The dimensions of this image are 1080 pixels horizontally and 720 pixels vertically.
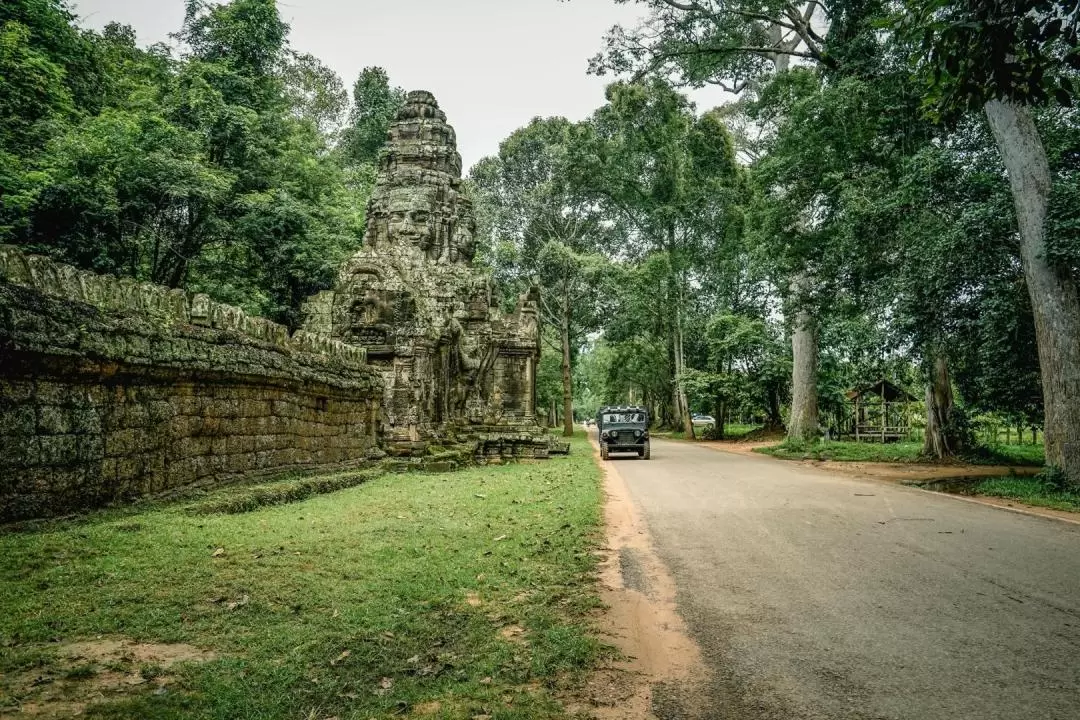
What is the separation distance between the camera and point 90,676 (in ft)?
9.10

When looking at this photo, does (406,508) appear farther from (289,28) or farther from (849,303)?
(289,28)

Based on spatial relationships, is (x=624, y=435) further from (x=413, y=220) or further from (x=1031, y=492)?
(x=413, y=220)

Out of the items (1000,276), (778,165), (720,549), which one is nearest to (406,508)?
(720,549)

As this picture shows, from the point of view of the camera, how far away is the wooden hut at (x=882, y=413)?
28641 millimetres

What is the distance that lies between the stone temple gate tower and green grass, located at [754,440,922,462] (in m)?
8.81

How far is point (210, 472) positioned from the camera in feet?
23.2

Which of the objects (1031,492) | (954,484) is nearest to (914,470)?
(954,484)

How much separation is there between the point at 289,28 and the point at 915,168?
2398cm

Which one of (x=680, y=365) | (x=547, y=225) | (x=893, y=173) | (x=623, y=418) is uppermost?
(x=547, y=225)

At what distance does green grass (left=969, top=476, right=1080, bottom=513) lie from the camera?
9.58 metres

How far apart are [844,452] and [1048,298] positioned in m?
10.3

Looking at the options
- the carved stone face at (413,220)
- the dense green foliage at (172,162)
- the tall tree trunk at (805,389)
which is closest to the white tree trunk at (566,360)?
the dense green foliage at (172,162)

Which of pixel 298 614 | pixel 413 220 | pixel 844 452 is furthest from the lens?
pixel 413 220

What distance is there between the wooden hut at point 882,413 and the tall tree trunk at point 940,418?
1037cm
